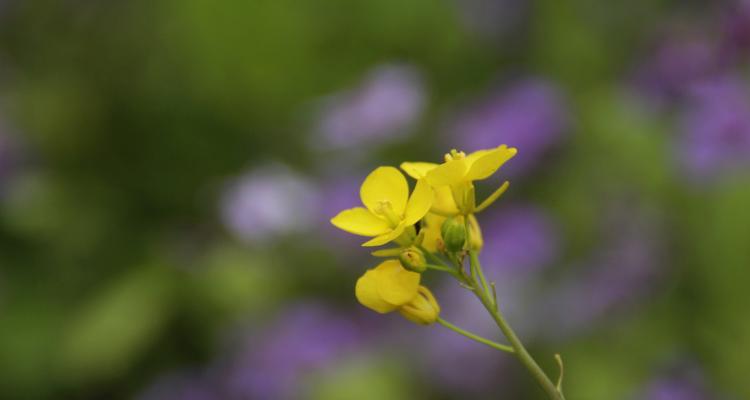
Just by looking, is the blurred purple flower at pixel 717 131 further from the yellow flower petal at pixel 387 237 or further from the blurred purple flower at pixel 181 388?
the yellow flower petal at pixel 387 237

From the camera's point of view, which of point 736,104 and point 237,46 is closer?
point 736,104

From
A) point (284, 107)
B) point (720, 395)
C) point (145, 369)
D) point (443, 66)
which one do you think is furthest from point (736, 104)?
point (145, 369)

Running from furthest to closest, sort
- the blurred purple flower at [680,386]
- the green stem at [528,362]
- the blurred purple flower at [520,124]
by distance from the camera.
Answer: the blurred purple flower at [520,124], the blurred purple flower at [680,386], the green stem at [528,362]

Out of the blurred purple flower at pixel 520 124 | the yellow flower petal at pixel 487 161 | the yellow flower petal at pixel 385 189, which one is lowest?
the yellow flower petal at pixel 487 161

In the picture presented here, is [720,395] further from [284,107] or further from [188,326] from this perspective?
[284,107]

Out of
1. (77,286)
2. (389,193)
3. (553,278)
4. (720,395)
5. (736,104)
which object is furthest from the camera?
(77,286)

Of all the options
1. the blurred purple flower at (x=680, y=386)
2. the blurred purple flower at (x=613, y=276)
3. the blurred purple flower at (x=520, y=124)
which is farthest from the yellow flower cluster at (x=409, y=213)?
the blurred purple flower at (x=520, y=124)

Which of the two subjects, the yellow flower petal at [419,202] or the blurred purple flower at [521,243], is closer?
the yellow flower petal at [419,202]
